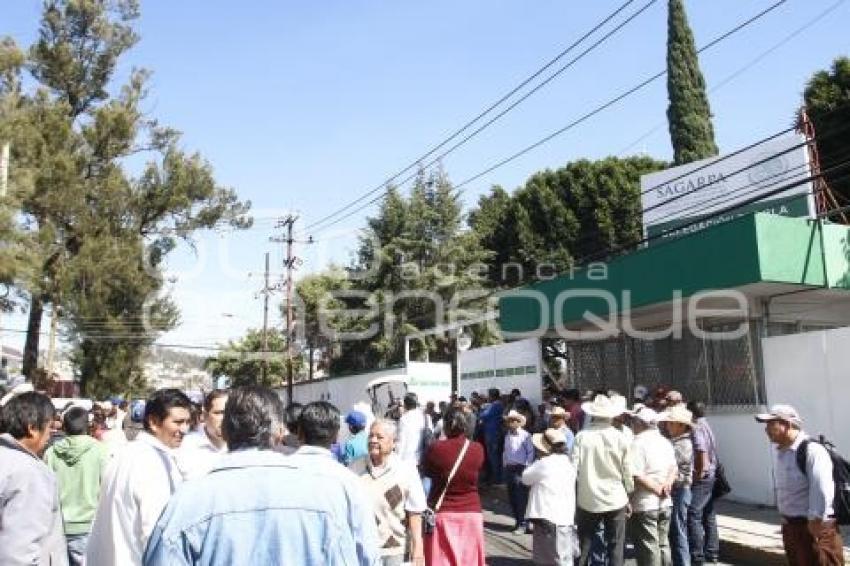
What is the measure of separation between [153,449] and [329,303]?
37.8 meters

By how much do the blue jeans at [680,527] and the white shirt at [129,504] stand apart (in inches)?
232

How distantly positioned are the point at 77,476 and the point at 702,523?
247 inches

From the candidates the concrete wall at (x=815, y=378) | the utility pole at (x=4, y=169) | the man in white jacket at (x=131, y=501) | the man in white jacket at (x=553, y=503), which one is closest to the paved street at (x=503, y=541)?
the man in white jacket at (x=553, y=503)

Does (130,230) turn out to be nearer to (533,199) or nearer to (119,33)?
(119,33)

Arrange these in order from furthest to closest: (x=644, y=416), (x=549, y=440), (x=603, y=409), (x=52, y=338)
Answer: (x=52, y=338)
(x=644, y=416)
(x=603, y=409)
(x=549, y=440)

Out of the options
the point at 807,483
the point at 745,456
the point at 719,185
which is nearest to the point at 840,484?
the point at 807,483

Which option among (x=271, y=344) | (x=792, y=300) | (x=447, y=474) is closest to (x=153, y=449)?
(x=447, y=474)

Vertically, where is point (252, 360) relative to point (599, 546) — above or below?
above

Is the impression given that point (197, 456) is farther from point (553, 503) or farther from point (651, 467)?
point (651, 467)

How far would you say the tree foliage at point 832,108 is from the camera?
24.9 metres

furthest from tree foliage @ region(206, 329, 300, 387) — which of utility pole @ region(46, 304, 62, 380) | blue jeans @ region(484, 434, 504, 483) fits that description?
blue jeans @ region(484, 434, 504, 483)

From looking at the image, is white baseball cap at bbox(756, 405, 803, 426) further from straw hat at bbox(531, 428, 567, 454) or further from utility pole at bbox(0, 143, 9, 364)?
utility pole at bbox(0, 143, 9, 364)

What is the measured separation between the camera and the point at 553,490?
261 inches

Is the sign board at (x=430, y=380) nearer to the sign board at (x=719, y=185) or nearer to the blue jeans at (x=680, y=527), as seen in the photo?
the sign board at (x=719, y=185)
